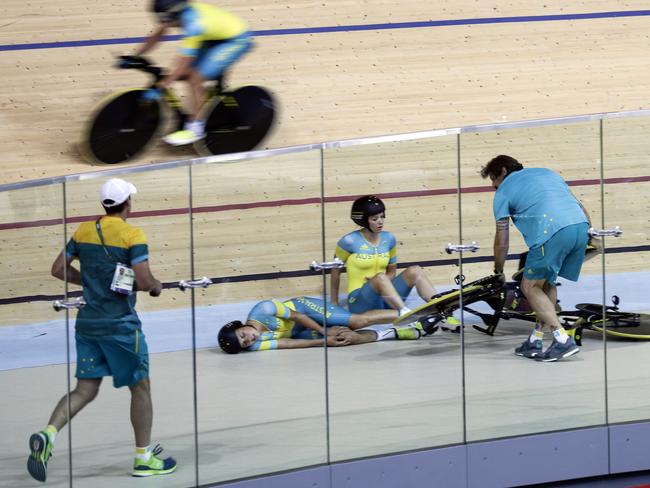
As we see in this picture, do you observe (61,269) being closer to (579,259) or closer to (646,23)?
(579,259)

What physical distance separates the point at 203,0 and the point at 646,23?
3.76 m

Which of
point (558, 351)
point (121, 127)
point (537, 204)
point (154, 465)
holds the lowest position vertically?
point (154, 465)

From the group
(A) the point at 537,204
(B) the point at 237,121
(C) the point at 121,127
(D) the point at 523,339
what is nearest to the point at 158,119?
(C) the point at 121,127

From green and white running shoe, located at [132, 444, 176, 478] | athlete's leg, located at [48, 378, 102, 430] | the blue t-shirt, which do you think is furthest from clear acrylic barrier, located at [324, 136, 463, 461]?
athlete's leg, located at [48, 378, 102, 430]

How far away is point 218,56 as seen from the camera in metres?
7.94

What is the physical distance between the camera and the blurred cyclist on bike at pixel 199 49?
7790 millimetres

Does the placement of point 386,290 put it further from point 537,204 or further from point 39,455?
point 39,455

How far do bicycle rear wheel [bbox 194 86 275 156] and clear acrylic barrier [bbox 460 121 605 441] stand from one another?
121 inches

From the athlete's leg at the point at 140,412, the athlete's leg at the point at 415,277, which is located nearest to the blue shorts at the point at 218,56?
the athlete's leg at the point at 415,277

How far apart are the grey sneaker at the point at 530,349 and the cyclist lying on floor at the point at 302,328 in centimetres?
55

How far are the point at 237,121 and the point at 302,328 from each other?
11.3ft

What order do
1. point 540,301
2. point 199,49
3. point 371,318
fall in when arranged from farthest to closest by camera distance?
point 199,49
point 540,301
point 371,318

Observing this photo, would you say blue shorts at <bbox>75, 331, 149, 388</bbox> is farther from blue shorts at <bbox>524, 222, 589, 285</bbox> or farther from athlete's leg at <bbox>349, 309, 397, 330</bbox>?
blue shorts at <bbox>524, 222, 589, 285</bbox>

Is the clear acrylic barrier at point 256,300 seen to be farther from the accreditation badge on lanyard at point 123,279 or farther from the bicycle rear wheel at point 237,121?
the bicycle rear wheel at point 237,121
